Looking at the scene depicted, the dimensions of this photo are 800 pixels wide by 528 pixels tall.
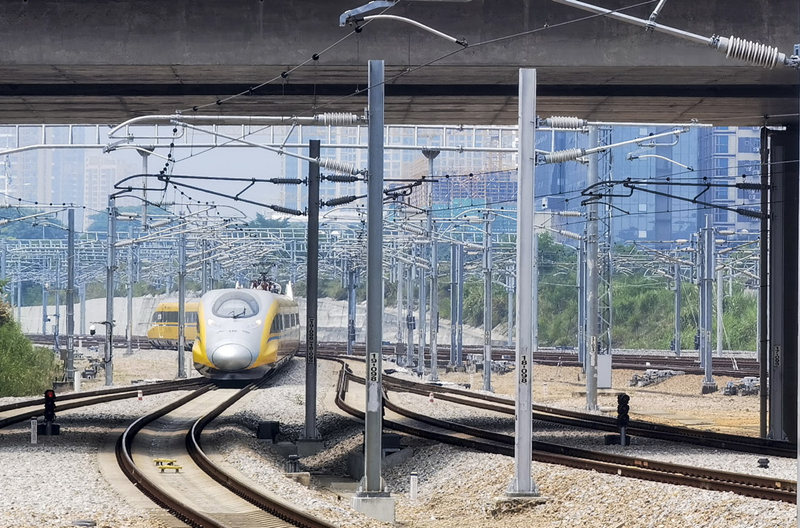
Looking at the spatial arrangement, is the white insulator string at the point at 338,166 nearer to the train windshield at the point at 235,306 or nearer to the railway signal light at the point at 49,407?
the railway signal light at the point at 49,407

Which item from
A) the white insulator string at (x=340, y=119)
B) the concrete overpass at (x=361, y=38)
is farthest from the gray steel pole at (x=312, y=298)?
the white insulator string at (x=340, y=119)

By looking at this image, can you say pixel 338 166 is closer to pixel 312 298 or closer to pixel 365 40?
pixel 365 40

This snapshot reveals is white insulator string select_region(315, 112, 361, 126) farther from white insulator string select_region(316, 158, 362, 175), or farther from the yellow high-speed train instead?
the yellow high-speed train

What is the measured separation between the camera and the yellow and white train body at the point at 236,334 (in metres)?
42.9

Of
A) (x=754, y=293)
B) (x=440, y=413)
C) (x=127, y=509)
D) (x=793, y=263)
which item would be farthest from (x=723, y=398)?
(x=754, y=293)

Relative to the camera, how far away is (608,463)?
71.0 feet

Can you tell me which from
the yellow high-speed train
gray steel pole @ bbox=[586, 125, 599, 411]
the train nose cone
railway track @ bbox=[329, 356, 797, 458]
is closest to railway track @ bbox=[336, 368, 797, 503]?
railway track @ bbox=[329, 356, 797, 458]

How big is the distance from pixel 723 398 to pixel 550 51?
26.7 metres

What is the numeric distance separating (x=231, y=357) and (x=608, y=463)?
23.1 metres

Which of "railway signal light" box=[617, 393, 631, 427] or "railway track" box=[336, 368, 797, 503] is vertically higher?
"railway signal light" box=[617, 393, 631, 427]

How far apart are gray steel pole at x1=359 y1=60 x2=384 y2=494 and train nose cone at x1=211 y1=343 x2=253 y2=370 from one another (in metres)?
23.5

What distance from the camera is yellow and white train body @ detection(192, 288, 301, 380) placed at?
141 ft

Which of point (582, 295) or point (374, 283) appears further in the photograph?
point (582, 295)

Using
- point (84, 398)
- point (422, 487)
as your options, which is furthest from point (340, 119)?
point (84, 398)
